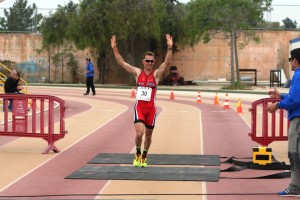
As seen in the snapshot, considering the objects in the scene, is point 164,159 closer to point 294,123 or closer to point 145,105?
point 145,105

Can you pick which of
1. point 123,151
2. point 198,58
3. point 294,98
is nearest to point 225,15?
point 198,58

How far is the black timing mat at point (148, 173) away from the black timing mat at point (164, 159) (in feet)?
1.85

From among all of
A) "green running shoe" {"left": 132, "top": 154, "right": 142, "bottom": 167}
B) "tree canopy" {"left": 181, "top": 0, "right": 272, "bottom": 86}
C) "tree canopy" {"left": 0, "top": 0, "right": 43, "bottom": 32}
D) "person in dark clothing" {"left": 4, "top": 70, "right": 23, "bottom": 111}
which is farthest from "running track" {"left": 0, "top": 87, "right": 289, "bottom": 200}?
"tree canopy" {"left": 0, "top": 0, "right": 43, "bottom": 32}

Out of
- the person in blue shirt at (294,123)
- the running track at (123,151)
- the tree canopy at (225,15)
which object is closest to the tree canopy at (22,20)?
the tree canopy at (225,15)

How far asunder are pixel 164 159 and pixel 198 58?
135 ft

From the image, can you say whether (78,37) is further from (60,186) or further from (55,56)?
(60,186)

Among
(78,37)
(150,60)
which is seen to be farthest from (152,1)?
(150,60)

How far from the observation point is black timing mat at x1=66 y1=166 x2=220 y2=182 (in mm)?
10219

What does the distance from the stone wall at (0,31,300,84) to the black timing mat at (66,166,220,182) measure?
135ft

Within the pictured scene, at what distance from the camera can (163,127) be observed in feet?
61.2

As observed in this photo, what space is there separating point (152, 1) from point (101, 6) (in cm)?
338

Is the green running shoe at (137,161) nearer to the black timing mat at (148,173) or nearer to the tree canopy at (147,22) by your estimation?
the black timing mat at (148,173)

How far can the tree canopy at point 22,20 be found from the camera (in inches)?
2175

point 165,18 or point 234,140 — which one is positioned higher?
point 165,18
